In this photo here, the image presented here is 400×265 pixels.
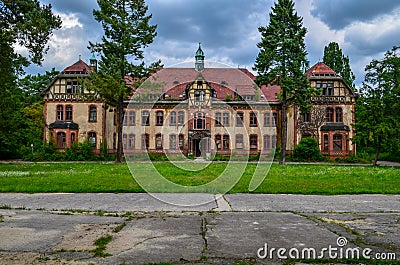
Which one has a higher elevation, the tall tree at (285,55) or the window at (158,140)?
the tall tree at (285,55)

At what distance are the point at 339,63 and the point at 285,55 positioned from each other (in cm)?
2712

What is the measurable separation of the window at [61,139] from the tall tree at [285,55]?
76.9ft

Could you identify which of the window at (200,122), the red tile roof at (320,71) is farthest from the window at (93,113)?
the red tile roof at (320,71)

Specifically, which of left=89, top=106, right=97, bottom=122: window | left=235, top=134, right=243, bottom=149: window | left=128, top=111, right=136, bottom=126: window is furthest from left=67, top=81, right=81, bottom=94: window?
left=235, top=134, right=243, bottom=149: window

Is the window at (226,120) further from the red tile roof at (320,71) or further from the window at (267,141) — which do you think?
the red tile roof at (320,71)

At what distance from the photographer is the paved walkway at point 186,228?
5137 mm

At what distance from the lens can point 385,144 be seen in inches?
1204

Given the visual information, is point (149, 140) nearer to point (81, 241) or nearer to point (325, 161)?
point (325, 161)

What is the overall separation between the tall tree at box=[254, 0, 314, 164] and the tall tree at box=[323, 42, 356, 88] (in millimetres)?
25317

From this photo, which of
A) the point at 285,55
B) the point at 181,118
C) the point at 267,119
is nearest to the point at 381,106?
the point at 285,55

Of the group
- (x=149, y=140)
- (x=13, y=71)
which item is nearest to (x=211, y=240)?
(x=13, y=71)

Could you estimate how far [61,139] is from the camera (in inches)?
1694

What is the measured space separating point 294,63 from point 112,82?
15.0 m

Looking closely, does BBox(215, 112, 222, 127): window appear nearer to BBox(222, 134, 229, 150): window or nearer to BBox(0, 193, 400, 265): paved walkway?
BBox(222, 134, 229, 150): window
